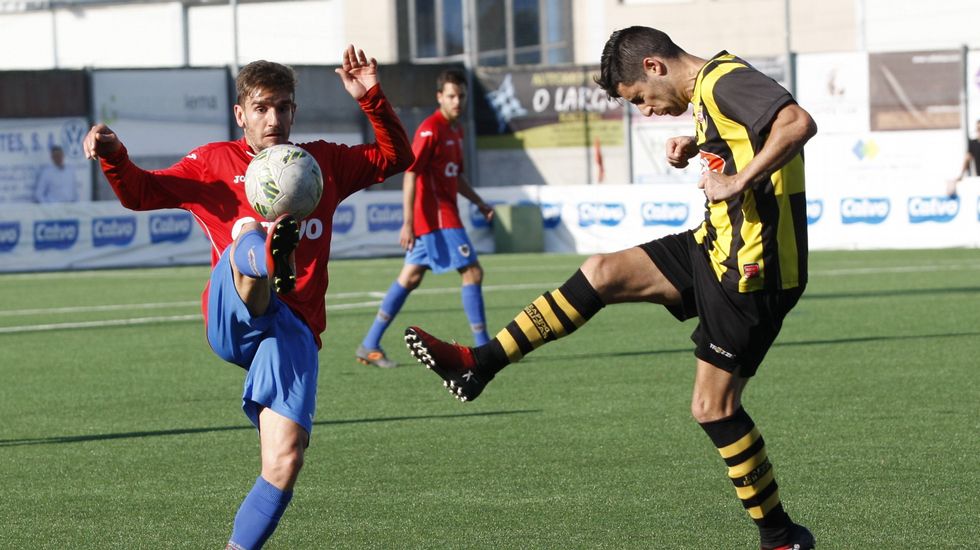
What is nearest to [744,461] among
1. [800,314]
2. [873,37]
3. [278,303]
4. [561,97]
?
[278,303]

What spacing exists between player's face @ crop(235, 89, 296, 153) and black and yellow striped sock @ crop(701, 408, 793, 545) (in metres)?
1.89

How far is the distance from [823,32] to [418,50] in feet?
42.4

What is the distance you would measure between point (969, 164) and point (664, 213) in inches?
210

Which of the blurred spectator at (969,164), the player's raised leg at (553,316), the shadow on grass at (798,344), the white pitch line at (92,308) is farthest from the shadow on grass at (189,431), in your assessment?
the blurred spectator at (969,164)

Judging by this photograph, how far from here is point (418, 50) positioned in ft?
162

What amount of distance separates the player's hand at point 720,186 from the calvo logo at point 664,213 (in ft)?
71.3

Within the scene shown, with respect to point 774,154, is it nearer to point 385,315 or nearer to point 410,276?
point 385,315

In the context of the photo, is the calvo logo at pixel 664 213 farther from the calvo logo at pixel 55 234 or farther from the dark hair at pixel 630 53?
the dark hair at pixel 630 53

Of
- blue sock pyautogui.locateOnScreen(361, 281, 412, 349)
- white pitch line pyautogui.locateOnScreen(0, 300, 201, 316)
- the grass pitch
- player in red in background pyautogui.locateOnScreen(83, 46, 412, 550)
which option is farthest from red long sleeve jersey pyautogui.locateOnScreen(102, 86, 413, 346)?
→ white pitch line pyautogui.locateOnScreen(0, 300, 201, 316)

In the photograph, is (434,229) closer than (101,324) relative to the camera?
Yes

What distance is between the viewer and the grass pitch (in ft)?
21.2

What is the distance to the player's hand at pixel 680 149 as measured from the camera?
240 inches

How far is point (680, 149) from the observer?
6125 millimetres


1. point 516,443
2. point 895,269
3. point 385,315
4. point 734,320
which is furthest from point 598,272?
point 895,269
